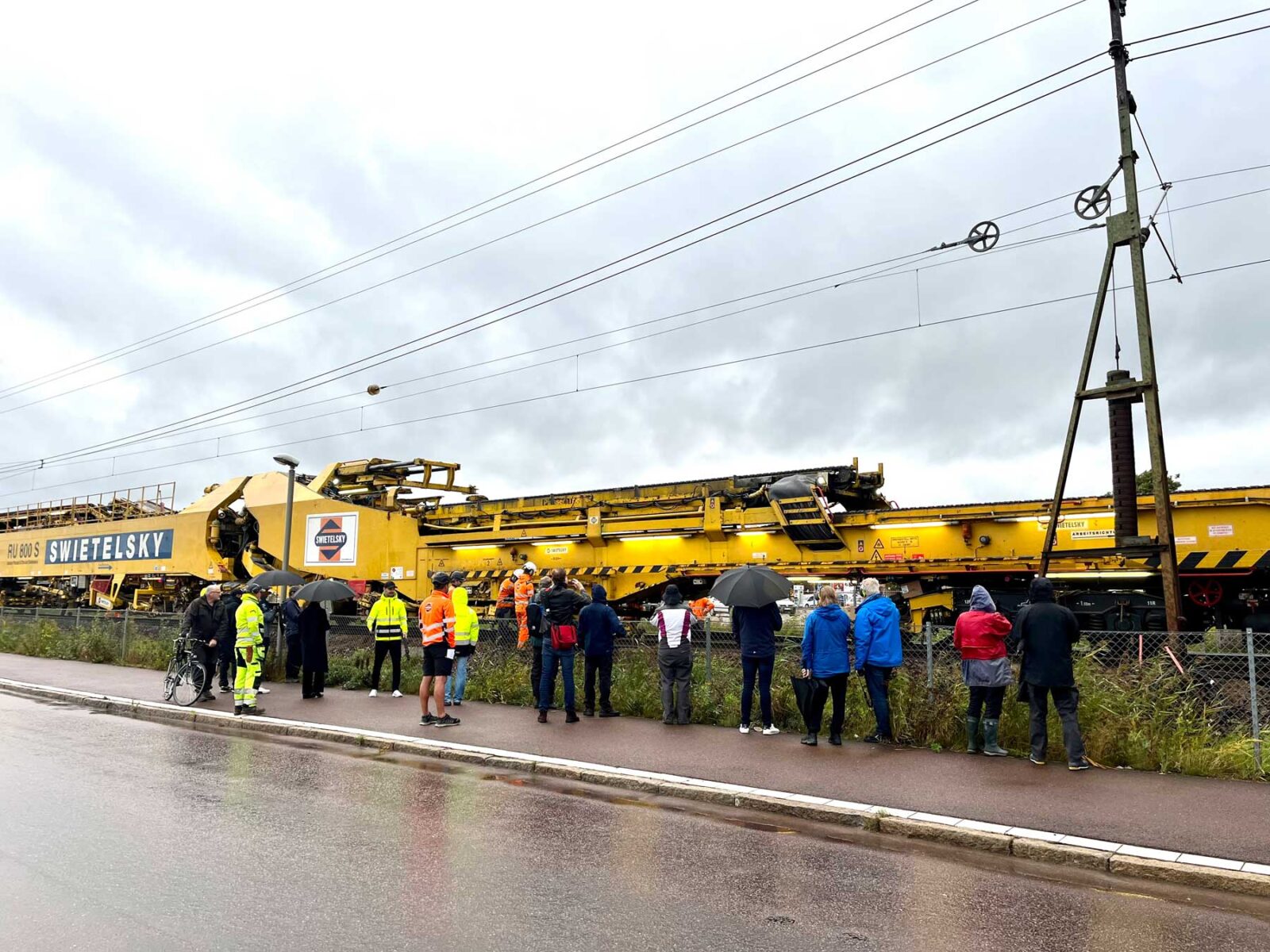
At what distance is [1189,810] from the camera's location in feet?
21.0

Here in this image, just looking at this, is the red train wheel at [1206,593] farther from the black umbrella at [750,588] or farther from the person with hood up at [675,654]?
the person with hood up at [675,654]

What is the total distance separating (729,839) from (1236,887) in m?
2.86

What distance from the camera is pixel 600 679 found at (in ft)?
36.1

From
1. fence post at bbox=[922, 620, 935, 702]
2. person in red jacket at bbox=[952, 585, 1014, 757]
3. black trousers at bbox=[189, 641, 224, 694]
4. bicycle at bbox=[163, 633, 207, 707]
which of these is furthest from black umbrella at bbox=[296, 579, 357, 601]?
person in red jacket at bbox=[952, 585, 1014, 757]

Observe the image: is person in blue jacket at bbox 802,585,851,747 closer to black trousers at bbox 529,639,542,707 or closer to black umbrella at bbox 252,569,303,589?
black trousers at bbox 529,639,542,707

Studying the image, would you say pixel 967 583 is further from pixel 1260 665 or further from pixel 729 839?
pixel 729 839

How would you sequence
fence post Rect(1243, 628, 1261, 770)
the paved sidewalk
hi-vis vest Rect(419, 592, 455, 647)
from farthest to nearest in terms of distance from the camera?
hi-vis vest Rect(419, 592, 455, 647)
fence post Rect(1243, 628, 1261, 770)
the paved sidewalk

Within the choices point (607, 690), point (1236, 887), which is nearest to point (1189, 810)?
point (1236, 887)

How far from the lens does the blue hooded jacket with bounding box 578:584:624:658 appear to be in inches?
424

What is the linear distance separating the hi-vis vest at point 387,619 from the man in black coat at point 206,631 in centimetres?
228

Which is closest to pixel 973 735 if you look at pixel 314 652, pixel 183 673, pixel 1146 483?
pixel 314 652

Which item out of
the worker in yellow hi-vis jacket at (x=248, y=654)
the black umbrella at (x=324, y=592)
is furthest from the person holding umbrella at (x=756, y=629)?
the black umbrella at (x=324, y=592)

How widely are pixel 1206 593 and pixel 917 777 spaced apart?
28.5ft

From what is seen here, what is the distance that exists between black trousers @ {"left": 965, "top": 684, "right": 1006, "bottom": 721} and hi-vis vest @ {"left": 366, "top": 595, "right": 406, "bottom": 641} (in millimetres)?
7814
